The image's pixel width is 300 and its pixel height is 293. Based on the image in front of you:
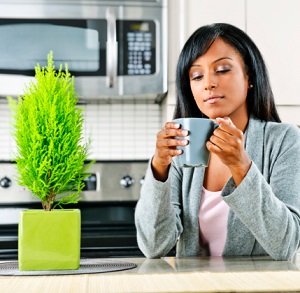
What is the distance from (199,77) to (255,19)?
118 cm

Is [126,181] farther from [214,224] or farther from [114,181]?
[214,224]

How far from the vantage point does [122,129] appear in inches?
112

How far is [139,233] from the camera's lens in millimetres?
1399

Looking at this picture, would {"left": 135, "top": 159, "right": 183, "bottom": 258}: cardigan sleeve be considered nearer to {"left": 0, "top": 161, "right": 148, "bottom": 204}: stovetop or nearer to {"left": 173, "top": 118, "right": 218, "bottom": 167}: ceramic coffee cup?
{"left": 173, "top": 118, "right": 218, "bottom": 167}: ceramic coffee cup

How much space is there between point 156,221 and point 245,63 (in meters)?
0.48

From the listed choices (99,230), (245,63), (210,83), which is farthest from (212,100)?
(99,230)

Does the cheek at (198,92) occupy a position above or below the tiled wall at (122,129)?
above

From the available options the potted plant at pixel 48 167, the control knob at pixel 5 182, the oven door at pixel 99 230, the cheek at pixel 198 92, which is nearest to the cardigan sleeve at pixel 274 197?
the cheek at pixel 198 92

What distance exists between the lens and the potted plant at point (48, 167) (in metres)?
1.01

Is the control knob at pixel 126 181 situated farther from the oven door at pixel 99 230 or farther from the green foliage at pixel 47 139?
the green foliage at pixel 47 139

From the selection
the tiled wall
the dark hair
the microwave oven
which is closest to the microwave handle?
the microwave oven

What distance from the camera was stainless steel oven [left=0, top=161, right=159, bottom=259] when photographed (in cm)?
232

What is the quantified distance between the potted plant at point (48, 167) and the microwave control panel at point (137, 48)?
135 cm

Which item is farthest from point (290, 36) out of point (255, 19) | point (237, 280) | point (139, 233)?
point (237, 280)
